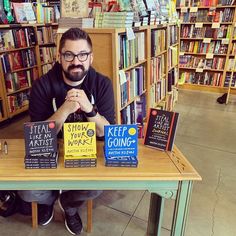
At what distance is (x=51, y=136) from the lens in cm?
104

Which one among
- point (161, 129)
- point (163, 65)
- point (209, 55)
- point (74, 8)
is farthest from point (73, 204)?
point (209, 55)

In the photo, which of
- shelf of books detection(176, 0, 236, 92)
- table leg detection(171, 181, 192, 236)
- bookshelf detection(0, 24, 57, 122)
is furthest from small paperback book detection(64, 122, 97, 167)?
shelf of books detection(176, 0, 236, 92)

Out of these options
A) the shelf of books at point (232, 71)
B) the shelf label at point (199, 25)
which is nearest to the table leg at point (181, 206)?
the shelf of books at point (232, 71)

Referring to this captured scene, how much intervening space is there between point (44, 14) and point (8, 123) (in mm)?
1925

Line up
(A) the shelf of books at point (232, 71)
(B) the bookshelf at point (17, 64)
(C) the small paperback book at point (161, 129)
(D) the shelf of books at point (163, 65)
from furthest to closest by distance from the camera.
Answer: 1. (A) the shelf of books at point (232, 71)
2. (B) the bookshelf at point (17, 64)
3. (D) the shelf of books at point (163, 65)
4. (C) the small paperback book at point (161, 129)

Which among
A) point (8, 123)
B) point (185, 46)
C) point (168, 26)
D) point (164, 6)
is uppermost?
point (164, 6)

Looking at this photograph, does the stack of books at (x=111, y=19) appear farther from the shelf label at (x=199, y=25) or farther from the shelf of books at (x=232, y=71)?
the shelf label at (x=199, y=25)

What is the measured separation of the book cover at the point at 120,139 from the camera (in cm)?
103

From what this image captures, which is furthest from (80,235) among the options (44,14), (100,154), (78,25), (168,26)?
(44,14)

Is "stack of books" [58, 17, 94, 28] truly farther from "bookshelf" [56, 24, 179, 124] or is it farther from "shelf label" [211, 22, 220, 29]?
"shelf label" [211, 22, 220, 29]

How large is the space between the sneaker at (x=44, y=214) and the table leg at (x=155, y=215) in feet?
2.23

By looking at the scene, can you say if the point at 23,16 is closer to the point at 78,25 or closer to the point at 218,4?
the point at 78,25

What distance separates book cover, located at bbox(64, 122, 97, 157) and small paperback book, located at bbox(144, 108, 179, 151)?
0.29m

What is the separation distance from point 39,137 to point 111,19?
1236 millimetres
